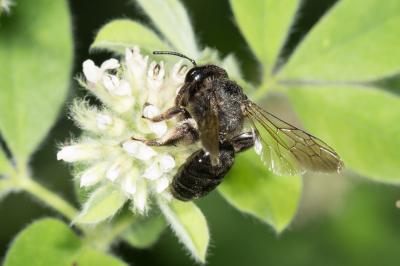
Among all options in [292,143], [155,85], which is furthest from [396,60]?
[155,85]

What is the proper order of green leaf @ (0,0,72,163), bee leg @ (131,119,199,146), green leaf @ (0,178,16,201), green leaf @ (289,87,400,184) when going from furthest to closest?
1. green leaf @ (0,0,72,163)
2. green leaf @ (0,178,16,201)
3. green leaf @ (289,87,400,184)
4. bee leg @ (131,119,199,146)

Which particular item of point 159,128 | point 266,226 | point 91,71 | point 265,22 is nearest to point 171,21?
point 265,22

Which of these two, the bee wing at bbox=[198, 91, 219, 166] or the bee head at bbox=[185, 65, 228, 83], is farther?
the bee head at bbox=[185, 65, 228, 83]

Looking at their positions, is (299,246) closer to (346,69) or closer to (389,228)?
(389,228)

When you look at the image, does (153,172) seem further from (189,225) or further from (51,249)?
(51,249)

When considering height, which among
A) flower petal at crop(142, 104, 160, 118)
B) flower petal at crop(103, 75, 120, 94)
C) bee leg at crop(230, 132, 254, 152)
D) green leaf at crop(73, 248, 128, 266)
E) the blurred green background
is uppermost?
flower petal at crop(103, 75, 120, 94)

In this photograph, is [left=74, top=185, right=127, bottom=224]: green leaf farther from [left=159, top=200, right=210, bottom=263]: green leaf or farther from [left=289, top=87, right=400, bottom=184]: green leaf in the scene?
[left=289, top=87, right=400, bottom=184]: green leaf

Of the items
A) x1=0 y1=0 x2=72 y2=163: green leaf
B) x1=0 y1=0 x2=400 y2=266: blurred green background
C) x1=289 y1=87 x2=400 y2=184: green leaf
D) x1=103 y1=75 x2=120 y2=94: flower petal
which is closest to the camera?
x1=103 y1=75 x2=120 y2=94: flower petal

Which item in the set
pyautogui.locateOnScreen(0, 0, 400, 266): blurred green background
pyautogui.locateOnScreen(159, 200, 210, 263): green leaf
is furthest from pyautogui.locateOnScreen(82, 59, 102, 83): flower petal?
pyautogui.locateOnScreen(0, 0, 400, 266): blurred green background
